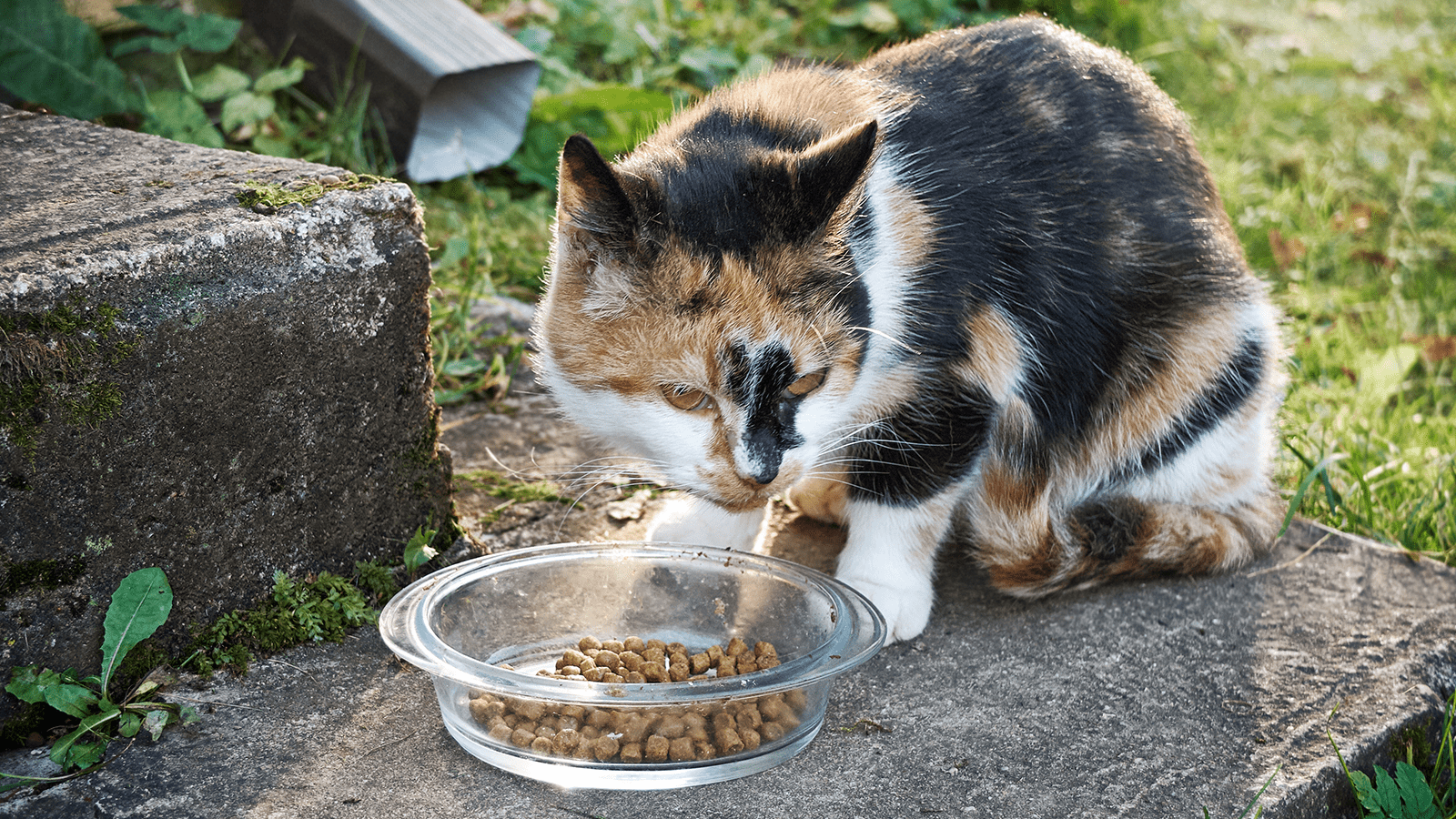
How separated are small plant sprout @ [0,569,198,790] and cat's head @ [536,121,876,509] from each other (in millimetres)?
784

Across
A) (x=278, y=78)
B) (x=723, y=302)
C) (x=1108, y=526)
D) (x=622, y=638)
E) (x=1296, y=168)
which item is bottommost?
(x=622, y=638)

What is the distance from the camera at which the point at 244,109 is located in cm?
323

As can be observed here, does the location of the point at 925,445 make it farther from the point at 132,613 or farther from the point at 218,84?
the point at 218,84

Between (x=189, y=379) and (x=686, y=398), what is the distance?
779 millimetres

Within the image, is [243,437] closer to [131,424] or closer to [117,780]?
[131,424]

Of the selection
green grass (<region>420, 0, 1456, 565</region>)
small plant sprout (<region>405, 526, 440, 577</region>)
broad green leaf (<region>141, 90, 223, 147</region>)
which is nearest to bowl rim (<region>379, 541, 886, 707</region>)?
small plant sprout (<region>405, 526, 440, 577</region>)

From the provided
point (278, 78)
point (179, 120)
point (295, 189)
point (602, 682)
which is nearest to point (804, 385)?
point (602, 682)

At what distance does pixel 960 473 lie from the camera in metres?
2.20

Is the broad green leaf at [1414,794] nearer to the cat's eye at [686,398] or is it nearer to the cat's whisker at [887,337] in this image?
the cat's whisker at [887,337]

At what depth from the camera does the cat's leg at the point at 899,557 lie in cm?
217

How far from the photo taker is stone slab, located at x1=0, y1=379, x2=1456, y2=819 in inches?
64.9

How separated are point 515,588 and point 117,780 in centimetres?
70

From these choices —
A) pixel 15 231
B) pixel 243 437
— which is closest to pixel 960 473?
pixel 243 437

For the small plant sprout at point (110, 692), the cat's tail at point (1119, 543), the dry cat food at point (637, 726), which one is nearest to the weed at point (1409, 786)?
the cat's tail at point (1119, 543)
